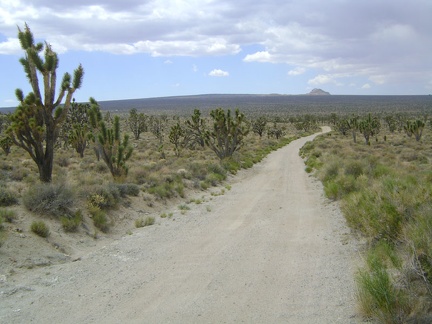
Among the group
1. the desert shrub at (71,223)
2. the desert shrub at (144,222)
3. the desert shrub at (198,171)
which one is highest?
the desert shrub at (71,223)

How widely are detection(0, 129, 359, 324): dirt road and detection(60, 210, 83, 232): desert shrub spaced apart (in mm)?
1156

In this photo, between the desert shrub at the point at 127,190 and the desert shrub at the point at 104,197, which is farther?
the desert shrub at the point at 127,190

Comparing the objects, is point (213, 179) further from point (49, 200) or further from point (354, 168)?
point (49, 200)

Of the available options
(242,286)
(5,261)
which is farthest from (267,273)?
(5,261)

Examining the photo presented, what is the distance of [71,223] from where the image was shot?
1041cm

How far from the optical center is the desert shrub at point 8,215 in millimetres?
9688

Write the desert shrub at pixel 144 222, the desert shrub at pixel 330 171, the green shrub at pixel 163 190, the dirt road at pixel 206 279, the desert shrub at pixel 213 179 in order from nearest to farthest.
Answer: the dirt road at pixel 206 279, the desert shrub at pixel 144 222, the green shrub at pixel 163 190, the desert shrub at pixel 330 171, the desert shrub at pixel 213 179

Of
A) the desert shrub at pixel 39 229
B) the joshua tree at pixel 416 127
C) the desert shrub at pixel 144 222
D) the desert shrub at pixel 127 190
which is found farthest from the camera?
the joshua tree at pixel 416 127

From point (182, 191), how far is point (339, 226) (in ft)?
25.3

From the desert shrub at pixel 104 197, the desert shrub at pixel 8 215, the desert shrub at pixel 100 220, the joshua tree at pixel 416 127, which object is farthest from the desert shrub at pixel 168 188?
the joshua tree at pixel 416 127

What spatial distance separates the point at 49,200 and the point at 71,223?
1.04m

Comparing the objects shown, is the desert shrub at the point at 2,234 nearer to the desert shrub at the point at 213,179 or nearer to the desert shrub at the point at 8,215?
the desert shrub at the point at 8,215

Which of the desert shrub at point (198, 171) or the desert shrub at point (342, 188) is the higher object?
the desert shrub at point (342, 188)

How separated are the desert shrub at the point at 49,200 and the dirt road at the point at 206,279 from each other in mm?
1944
